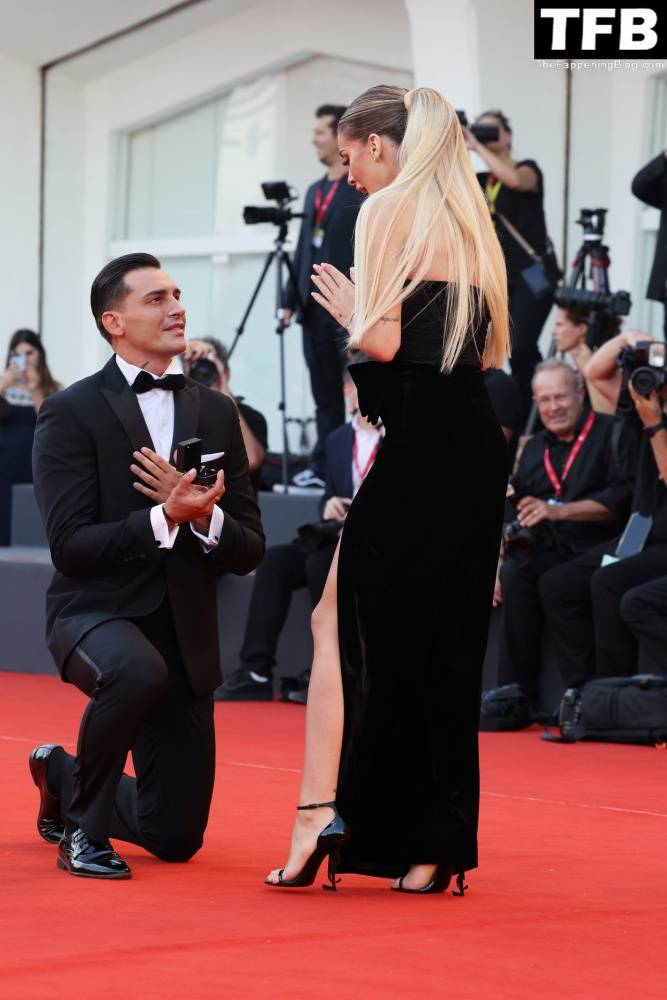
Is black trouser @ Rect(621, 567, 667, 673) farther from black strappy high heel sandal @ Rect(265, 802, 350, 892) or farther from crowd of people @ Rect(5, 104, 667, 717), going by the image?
black strappy high heel sandal @ Rect(265, 802, 350, 892)

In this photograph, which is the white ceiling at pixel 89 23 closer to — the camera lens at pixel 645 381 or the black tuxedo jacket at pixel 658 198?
the black tuxedo jacket at pixel 658 198

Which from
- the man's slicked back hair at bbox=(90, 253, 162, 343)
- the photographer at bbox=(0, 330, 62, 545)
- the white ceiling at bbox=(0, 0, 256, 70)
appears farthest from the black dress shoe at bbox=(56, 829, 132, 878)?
the white ceiling at bbox=(0, 0, 256, 70)

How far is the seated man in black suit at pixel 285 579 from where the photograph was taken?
→ 756cm

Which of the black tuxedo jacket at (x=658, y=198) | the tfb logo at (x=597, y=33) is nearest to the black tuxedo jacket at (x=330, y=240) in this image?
the black tuxedo jacket at (x=658, y=198)

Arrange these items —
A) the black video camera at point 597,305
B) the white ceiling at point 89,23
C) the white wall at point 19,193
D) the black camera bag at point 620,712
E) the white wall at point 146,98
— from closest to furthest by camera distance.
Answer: the black camera bag at point 620,712 < the black video camera at point 597,305 < the white wall at point 146,98 < the white ceiling at point 89,23 < the white wall at point 19,193

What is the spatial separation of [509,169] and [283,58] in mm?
4470

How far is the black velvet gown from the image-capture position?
3.49 metres

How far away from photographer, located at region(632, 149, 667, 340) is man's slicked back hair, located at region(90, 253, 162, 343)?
370 centimetres

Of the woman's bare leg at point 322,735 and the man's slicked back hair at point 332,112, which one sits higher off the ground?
the man's slicked back hair at point 332,112

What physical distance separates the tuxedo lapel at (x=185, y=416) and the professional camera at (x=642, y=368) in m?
2.87

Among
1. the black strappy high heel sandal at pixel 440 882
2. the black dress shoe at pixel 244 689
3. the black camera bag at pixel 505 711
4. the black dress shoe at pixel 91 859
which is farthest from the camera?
the black dress shoe at pixel 244 689

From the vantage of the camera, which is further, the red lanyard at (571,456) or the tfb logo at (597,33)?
the tfb logo at (597,33)

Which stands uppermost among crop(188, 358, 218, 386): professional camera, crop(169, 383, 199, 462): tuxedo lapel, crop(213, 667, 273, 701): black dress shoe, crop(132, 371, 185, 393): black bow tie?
crop(188, 358, 218, 386): professional camera

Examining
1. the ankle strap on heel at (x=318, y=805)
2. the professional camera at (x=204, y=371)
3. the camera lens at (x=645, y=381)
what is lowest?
the ankle strap on heel at (x=318, y=805)
